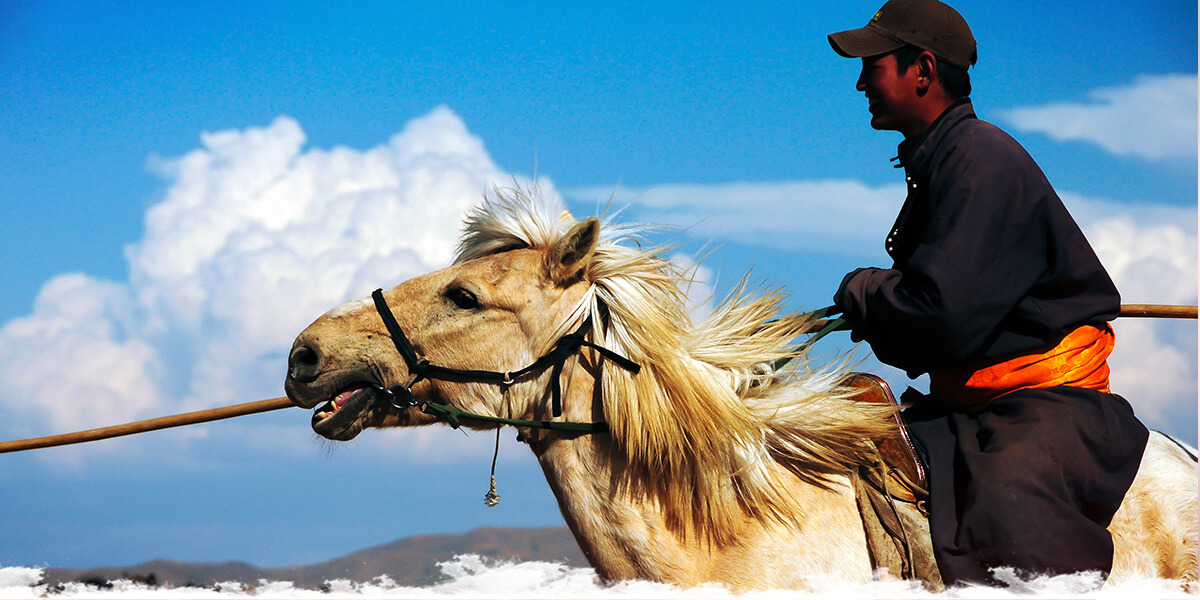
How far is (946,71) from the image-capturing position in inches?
138

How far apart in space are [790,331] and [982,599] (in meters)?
1.26

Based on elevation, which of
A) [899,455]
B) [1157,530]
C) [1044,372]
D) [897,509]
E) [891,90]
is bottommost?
[1157,530]

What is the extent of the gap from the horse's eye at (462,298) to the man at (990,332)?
4.79 feet

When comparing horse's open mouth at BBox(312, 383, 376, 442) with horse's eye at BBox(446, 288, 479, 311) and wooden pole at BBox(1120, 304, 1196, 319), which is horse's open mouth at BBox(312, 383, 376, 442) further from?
wooden pole at BBox(1120, 304, 1196, 319)

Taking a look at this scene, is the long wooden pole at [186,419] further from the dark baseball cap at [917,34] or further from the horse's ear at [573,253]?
the dark baseball cap at [917,34]

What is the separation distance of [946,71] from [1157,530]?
6.29 ft

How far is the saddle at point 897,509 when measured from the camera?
3074 millimetres

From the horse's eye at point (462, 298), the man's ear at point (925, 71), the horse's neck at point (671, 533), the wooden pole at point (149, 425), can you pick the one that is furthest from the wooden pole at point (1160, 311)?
the wooden pole at point (149, 425)

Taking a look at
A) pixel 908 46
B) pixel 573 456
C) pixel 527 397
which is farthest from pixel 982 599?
pixel 908 46

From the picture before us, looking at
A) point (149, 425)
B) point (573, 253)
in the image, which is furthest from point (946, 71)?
point (149, 425)

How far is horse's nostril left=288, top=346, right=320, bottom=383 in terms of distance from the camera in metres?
3.50

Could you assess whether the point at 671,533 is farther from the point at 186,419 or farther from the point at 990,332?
the point at 186,419

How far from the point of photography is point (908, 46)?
3521 millimetres

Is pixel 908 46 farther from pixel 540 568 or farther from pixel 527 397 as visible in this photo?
pixel 540 568
